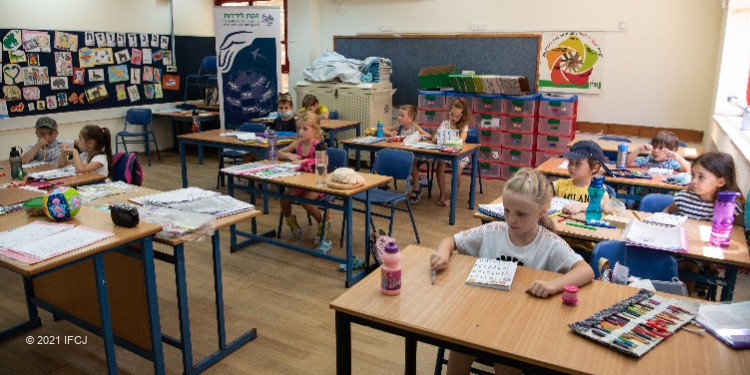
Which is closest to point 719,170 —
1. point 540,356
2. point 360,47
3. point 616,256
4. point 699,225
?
point 699,225

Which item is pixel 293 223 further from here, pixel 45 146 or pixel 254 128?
pixel 45 146

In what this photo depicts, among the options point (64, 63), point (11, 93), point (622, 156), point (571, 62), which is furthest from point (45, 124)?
point (571, 62)

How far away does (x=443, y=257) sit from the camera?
6.82ft

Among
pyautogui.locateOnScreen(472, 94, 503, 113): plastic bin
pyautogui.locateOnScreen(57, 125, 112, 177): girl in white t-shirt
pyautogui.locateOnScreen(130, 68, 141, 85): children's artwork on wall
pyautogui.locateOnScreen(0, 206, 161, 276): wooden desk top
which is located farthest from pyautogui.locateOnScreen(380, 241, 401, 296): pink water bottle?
pyautogui.locateOnScreen(130, 68, 141, 85): children's artwork on wall

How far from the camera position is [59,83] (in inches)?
278

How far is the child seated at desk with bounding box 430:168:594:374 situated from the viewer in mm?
1963

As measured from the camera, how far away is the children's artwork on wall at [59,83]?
699 centimetres

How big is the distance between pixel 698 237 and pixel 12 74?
727 centimetres

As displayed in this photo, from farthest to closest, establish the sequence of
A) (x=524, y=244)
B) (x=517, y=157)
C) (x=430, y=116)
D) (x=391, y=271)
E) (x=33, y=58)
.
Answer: (x=430, y=116), (x=517, y=157), (x=33, y=58), (x=524, y=244), (x=391, y=271)

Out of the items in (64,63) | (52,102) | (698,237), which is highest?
(64,63)

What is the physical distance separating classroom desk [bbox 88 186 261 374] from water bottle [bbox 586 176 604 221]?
1772 mm

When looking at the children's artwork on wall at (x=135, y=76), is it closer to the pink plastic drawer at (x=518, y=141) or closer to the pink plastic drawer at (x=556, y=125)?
the pink plastic drawer at (x=518, y=141)

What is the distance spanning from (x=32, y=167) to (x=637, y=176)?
14.7 ft

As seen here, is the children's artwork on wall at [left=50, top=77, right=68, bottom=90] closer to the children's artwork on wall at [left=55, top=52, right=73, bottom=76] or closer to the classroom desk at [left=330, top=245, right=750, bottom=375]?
the children's artwork on wall at [left=55, top=52, right=73, bottom=76]
